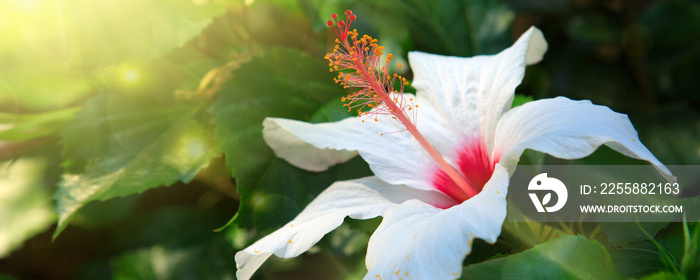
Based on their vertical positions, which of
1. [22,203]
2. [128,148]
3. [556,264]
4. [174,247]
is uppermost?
[556,264]

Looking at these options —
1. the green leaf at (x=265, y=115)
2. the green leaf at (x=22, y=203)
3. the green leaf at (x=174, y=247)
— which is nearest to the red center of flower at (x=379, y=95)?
the green leaf at (x=265, y=115)

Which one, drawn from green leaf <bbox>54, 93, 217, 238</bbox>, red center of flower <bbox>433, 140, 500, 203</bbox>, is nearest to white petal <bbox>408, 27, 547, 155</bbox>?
red center of flower <bbox>433, 140, 500, 203</bbox>

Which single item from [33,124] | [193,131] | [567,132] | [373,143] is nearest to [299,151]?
[373,143]

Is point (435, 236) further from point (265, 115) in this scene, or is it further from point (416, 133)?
point (265, 115)

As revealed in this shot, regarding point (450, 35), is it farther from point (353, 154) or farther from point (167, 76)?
point (167, 76)

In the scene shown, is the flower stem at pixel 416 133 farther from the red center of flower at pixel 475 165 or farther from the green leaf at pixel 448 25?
the green leaf at pixel 448 25
